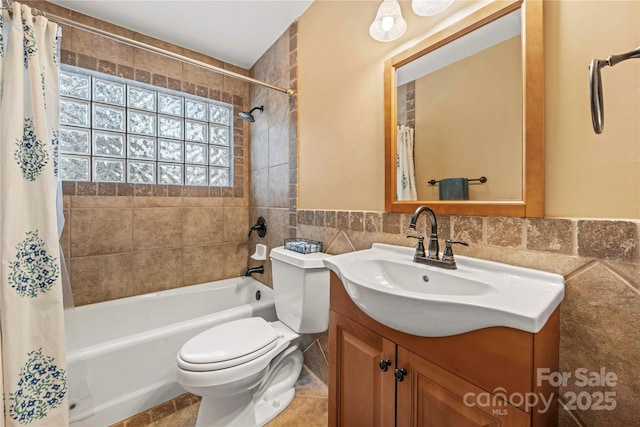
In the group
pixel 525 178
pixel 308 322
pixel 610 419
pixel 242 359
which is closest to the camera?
pixel 610 419

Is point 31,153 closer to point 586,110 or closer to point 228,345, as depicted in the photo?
point 228,345

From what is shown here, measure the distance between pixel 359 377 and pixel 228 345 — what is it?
64 centimetres

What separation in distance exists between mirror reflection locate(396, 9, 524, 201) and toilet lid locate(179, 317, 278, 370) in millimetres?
957

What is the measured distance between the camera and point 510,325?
0.55 m

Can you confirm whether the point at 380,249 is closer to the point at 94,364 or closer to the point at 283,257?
the point at 283,257

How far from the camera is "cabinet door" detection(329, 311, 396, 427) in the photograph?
80 cm

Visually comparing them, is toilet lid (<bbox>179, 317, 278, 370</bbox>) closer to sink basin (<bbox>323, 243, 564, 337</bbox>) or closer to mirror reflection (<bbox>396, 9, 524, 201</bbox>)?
sink basin (<bbox>323, 243, 564, 337</bbox>)

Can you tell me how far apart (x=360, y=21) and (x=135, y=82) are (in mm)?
1718

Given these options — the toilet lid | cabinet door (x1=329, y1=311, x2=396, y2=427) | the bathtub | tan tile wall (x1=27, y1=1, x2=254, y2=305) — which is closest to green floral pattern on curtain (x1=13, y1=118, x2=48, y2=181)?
the bathtub

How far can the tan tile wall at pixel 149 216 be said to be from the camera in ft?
5.80

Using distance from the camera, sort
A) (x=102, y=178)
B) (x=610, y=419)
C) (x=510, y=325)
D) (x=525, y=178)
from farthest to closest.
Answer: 1. (x=102, y=178)
2. (x=525, y=178)
3. (x=610, y=419)
4. (x=510, y=325)

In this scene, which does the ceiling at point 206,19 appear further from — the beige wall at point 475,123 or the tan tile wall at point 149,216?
the beige wall at point 475,123

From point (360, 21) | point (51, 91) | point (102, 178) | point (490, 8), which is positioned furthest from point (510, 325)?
point (102, 178)

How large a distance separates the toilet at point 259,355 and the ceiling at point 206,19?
5.25 ft
